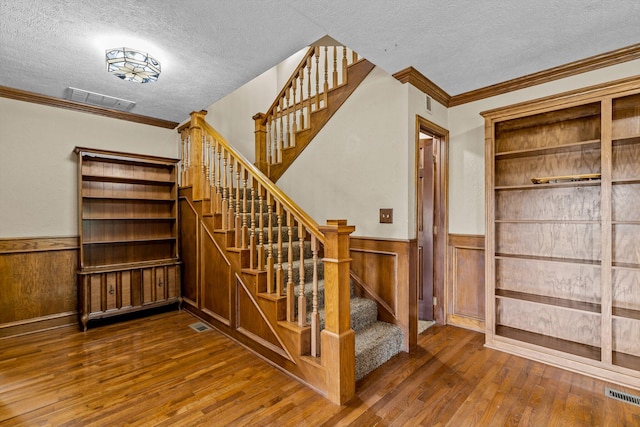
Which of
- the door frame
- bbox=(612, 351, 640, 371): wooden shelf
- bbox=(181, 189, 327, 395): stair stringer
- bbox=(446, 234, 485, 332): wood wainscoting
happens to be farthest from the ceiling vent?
bbox=(612, 351, 640, 371): wooden shelf

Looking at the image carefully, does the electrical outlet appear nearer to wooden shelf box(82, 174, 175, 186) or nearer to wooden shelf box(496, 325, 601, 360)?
wooden shelf box(496, 325, 601, 360)

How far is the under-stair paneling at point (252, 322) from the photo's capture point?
2.48 meters

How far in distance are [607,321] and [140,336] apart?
4.01 metres

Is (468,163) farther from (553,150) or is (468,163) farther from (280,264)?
(280,264)

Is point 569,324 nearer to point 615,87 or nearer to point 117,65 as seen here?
point 615,87

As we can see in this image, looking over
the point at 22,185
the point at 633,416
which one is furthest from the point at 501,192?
the point at 22,185

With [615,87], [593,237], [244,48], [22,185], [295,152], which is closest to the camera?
[615,87]

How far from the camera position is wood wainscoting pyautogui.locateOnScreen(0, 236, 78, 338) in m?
3.10

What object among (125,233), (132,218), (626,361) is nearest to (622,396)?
(626,361)

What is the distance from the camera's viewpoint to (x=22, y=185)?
10.6 ft

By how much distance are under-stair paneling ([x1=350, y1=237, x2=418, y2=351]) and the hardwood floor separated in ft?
1.07

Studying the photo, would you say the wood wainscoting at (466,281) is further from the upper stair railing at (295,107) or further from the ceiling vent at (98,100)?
the ceiling vent at (98,100)

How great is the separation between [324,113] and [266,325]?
2.24 metres

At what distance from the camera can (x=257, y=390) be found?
2133 mm
